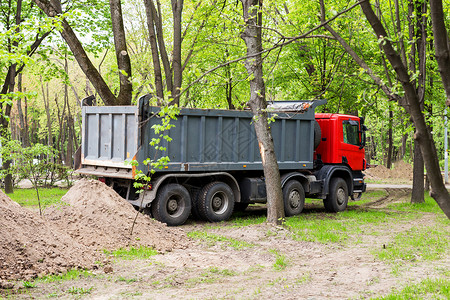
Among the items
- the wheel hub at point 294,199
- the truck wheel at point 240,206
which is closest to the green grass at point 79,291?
the wheel hub at point 294,199

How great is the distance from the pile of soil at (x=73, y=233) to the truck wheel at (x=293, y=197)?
181 inches

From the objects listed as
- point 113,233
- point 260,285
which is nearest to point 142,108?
point 113,233

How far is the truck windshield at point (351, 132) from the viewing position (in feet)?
51.0

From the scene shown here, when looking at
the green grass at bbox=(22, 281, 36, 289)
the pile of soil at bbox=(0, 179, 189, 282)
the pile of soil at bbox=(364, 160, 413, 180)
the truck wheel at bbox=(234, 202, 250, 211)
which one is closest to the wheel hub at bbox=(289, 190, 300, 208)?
the truck wheel at bbox=(234, 202, 250, 211)

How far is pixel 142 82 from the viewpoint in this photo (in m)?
5.14

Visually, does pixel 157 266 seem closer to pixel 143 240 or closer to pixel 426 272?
pixel 143 240

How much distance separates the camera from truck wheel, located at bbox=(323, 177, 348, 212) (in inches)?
609

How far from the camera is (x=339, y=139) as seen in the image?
50.6ft

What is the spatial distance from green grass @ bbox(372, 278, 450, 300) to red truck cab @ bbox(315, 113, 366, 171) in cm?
886

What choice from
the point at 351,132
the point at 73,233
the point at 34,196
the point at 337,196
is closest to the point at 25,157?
the point at 34,196

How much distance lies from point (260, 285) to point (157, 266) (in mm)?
1899

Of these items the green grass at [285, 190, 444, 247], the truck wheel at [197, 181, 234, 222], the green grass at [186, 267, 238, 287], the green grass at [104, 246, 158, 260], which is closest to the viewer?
the green grass at [186, 267, 238, 287]

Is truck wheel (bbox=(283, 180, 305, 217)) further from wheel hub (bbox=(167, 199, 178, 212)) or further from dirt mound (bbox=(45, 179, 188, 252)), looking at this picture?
dirt mound (bbox=(45, 179, 188, 252))

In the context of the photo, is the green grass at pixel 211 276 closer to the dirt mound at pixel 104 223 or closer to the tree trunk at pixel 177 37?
the dirt mound at pixel 104 223
